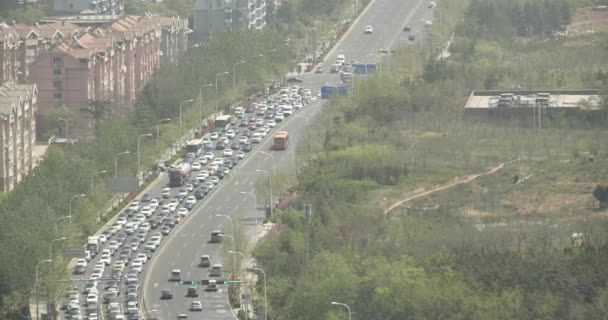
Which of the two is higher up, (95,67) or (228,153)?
(95,67)

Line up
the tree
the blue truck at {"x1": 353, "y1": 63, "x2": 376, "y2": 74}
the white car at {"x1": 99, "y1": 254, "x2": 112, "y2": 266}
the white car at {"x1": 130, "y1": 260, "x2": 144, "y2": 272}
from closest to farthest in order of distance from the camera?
the white car at {"x1": 130, "y1": 260, "x2": 144, "y2": 272}
the white car at {"x1": 99, "y1": 254, "x2": 112, "y2": 266}
the tree
the blue truck at {"x1": 353, "y1": 63, "x2": 376, "y2": 74}

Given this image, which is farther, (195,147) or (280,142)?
(280,142)

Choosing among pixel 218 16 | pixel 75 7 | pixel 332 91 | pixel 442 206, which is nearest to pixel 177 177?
pixel 442 206

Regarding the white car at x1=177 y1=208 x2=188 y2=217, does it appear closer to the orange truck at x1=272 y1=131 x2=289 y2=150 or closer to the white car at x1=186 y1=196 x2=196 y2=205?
the white car at x1=186 y1=196 x2=196 y2=205

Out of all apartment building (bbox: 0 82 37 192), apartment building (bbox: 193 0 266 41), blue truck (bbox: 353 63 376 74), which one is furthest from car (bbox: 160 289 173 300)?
apartment building (bbox: 193 0 266 41)

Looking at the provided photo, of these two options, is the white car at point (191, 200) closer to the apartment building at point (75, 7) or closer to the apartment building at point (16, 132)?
the apartment building at point (16, 132)

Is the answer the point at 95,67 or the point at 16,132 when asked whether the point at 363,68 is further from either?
the point at 16,132

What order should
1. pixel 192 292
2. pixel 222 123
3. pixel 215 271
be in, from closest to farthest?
pixel 192 292, pixel 215 271, pixel 222 123
